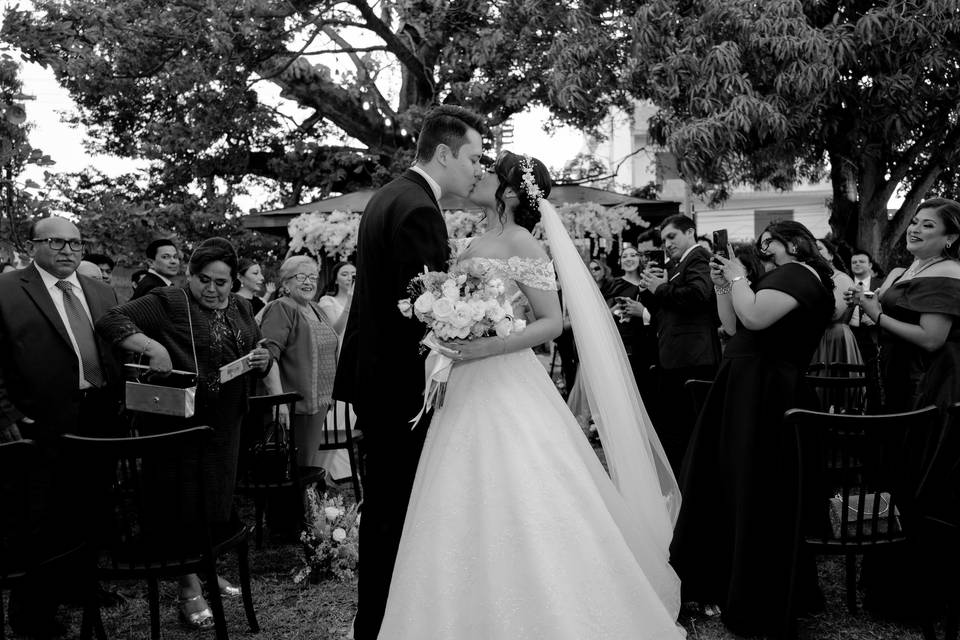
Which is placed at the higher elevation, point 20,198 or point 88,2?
point 88,2

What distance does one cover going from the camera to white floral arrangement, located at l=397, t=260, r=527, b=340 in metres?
3.10

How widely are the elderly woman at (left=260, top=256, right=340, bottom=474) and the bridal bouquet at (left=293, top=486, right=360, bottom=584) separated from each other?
114 centimetres

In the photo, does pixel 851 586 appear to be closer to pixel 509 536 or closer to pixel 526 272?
pixel 509 536

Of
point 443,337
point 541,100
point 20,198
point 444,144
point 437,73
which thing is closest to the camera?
point 443,337

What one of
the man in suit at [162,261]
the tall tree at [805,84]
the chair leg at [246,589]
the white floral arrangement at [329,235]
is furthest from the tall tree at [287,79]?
the chair leg at [246,589]

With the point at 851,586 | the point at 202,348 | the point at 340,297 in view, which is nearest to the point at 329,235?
the point at 340,297

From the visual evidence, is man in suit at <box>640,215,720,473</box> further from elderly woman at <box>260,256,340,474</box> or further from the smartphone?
elderly woman at <box>260,256,340,474</box>

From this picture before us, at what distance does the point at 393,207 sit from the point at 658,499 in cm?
201

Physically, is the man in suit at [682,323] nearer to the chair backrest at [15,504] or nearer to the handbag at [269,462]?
the handbag at [269,462]

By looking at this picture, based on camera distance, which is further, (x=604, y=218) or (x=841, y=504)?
(x=604, y=218)

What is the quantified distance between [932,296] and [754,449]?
1203mm

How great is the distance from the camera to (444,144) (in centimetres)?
353

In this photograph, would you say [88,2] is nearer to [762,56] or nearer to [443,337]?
[762,56]

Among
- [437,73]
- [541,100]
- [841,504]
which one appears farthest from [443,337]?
[437,73]
